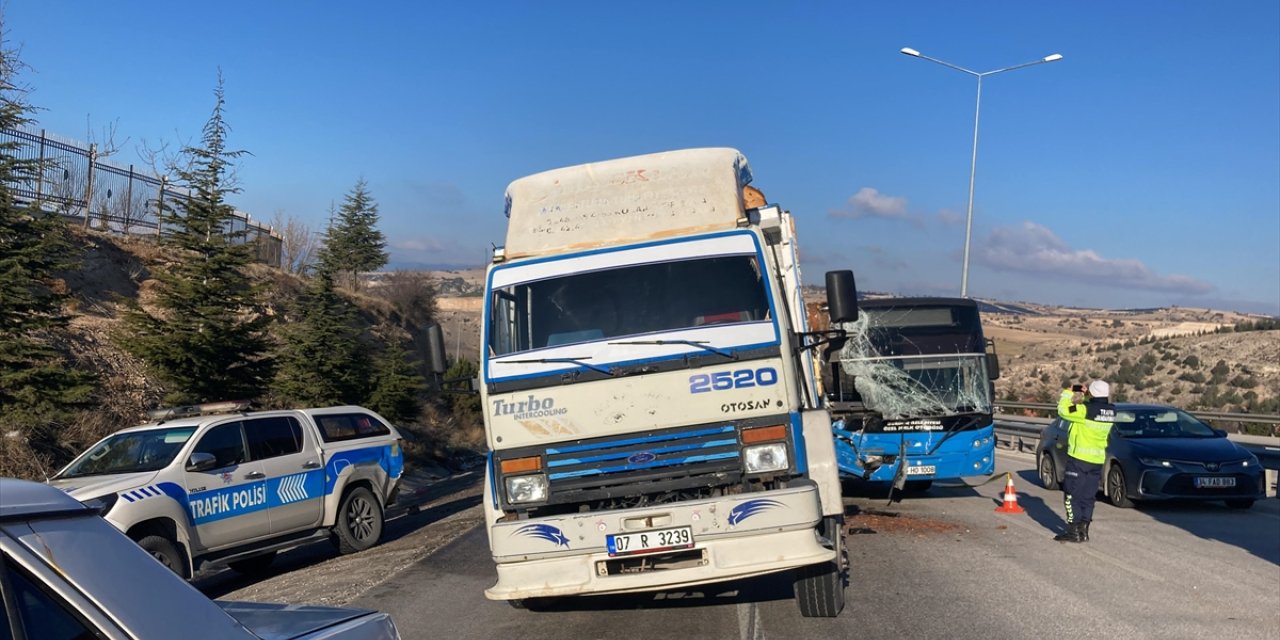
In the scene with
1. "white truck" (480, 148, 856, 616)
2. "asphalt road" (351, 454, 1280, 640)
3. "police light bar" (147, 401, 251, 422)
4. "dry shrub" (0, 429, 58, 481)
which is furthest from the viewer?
"dry shrub" (0, 429, 58, 481)

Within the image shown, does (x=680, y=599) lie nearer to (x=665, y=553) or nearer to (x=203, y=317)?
(x=665, y=553)

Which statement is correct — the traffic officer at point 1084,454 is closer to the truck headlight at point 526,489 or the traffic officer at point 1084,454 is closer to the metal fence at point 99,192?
the truck headlight at point 526,489

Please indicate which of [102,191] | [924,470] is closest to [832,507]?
[924,470]

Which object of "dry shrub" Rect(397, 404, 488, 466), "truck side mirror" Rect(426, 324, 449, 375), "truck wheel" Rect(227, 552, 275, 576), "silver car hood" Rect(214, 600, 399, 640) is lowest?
"dry shrub" Rect(397, 404, 488, 466)

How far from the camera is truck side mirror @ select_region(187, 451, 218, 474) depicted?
10055 mm

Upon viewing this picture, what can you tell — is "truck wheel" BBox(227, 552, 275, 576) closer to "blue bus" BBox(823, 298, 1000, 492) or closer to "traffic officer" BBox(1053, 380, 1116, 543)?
"blue bus" BBox(823, 298, 1000, 492)

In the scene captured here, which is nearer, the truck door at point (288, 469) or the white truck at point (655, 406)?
the white truck at point (655, 406)

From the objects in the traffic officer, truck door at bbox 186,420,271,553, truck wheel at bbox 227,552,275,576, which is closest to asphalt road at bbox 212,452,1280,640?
truck wheel at bbox 227,552,275,576

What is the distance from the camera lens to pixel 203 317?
1706 centimetres

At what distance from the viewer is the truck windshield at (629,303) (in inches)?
297

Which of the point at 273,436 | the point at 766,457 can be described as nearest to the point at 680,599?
the point at 766,457

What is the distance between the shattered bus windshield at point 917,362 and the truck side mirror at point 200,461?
885 centimetres

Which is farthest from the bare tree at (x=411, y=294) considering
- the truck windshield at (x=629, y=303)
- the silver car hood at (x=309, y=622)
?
the silver car hood at (x=309, y=622)

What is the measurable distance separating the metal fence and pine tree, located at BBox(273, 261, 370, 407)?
1852mm
